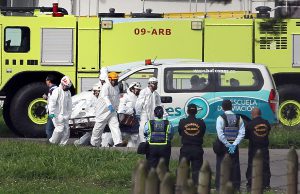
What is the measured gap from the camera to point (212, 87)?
806 inches

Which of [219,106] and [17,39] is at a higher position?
[17,39]

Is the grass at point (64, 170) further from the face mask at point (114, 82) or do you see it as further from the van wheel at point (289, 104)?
the van wheel at point (289, 104)

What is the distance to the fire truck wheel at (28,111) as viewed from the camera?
870 inches

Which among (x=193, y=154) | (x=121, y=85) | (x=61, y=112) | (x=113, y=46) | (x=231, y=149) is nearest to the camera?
(x=193, y=154)

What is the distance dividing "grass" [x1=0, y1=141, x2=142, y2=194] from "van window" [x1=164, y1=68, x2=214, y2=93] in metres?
4.21

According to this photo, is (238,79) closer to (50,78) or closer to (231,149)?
(50,78)

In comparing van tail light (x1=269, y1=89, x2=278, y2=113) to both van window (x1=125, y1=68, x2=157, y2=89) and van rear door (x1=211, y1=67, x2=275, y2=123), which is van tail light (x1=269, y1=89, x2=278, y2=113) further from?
van window (x1=125, y1=68, x2=157, y2=89)

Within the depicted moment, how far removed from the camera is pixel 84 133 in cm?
2045

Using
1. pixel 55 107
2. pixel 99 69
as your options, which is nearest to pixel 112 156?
pixel 55 107

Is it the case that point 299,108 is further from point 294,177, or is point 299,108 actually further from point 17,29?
point 294,177

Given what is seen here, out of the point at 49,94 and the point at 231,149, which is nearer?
the point at 231,149

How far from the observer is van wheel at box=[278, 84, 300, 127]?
74.2 ft

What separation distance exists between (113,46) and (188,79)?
9.05ft

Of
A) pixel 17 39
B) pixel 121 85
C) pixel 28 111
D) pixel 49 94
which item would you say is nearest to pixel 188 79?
pixel 121 85
